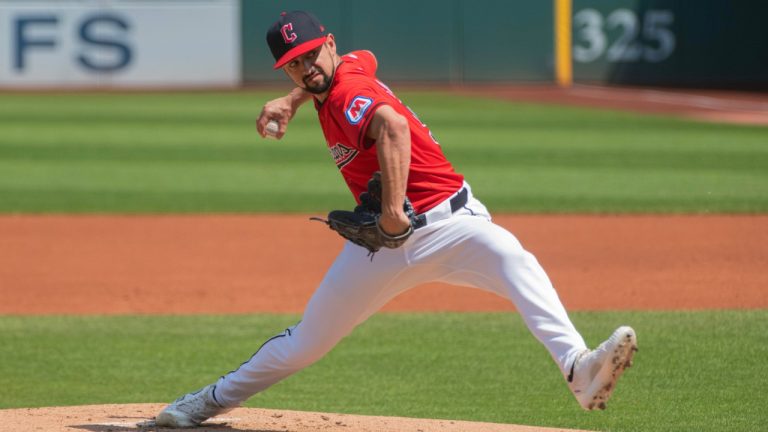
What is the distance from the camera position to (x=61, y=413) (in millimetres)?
5375

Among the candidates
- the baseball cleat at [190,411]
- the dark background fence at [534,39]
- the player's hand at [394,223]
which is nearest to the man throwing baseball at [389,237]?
the player's hand at [394,223]

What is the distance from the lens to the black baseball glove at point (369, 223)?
4.42 m

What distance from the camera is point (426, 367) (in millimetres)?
6641

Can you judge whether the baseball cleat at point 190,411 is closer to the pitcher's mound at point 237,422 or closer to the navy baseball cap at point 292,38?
the pitcher's mound at point 237,422

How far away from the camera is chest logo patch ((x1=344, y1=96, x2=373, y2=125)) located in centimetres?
438

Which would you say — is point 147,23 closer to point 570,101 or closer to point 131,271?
point 570,101

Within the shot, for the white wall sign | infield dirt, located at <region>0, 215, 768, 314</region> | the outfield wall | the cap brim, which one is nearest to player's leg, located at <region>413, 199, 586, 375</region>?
the cap brim

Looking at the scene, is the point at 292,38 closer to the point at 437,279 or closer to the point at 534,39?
the point at 437,279

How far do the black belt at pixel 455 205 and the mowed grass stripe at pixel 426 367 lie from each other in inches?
51.9

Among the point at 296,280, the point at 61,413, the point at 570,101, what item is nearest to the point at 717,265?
the point at 296,280

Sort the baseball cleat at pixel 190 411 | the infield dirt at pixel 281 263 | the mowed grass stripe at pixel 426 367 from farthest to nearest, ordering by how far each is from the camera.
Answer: the infield dirt at pixel 281 263
the mowed grass stripe at pixel 426 367
the baseball cleat at pixel 190 411

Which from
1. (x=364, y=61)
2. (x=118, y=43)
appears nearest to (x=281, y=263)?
(x=364, y=61)

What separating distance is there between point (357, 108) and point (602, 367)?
127cm

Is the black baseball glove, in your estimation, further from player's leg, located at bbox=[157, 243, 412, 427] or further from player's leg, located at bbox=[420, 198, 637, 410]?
player's leg, located at bbox=[420, 198, 637, 410]
